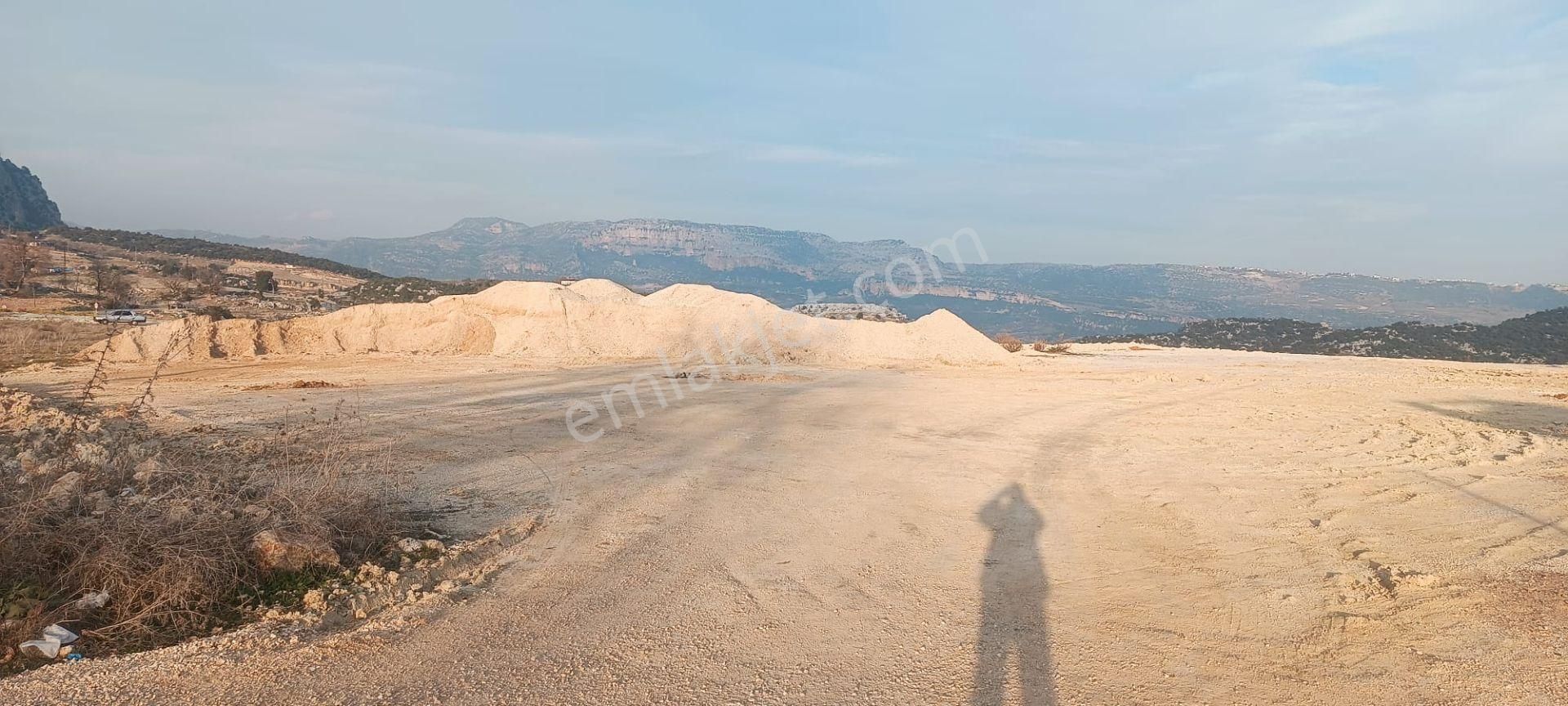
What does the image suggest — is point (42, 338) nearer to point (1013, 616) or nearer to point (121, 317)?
point (121, 317)

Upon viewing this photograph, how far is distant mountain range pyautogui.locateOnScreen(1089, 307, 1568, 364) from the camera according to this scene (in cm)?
3531

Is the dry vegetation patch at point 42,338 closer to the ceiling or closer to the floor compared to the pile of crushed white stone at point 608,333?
closer to the floor

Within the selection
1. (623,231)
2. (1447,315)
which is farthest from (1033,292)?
(623,231)

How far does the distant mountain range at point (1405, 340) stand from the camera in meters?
35.3

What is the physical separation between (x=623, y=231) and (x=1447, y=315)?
13020 cm

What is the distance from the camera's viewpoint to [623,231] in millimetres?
161125

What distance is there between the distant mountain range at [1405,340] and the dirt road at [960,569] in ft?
94.2

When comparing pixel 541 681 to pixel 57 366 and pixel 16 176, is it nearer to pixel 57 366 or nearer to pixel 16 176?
pixel 57 366

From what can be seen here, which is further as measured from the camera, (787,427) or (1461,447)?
(787,427)

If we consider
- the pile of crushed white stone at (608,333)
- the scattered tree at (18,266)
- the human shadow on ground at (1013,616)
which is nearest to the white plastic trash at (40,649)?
the human shadow on ground at (1013,616)

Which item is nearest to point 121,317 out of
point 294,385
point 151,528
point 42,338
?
point 42,338

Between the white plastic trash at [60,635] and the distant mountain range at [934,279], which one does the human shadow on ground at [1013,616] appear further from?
the distant mountain range at [934,279]

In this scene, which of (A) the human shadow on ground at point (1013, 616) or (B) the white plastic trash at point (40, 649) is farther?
(A) the human shadow on ground at point (1013, 616)

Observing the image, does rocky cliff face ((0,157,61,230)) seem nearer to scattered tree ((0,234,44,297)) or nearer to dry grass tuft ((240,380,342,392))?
scattered tree ((0,234,44,297))
